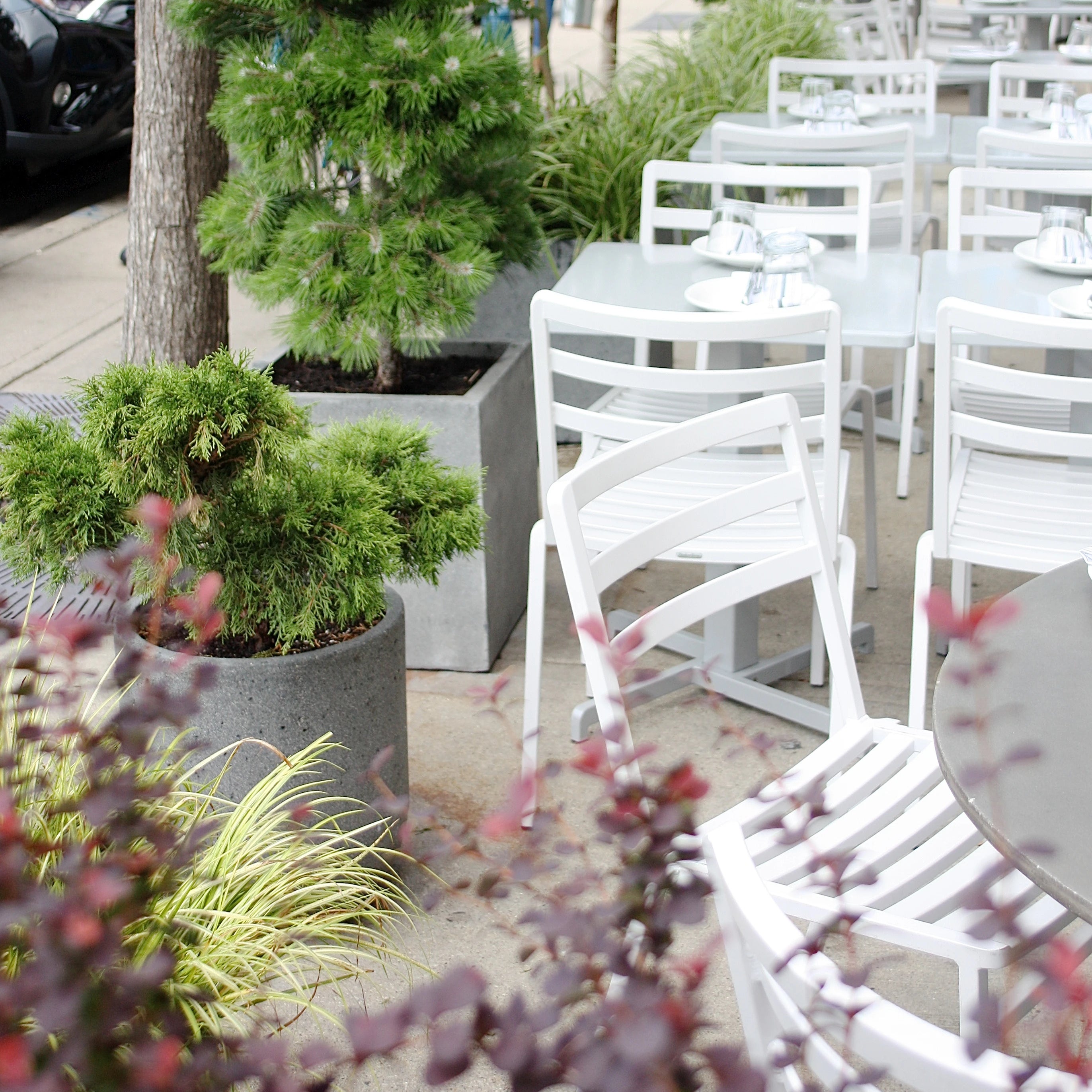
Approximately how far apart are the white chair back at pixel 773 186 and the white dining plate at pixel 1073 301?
2.52 feet

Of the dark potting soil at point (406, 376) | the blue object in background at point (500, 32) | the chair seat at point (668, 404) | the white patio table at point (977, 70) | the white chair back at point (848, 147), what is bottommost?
the chair seat at point (668, 404)

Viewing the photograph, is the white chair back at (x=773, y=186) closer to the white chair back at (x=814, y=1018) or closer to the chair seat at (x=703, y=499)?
the chair seat at (x=703, y=499)

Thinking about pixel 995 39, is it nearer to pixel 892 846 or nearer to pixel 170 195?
pixel 170 195

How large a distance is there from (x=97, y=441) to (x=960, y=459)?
6.04 feet

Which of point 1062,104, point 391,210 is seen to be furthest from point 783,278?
point 1062,104

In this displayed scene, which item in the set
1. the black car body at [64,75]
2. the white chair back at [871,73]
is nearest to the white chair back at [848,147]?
the white chair back at [871,73]

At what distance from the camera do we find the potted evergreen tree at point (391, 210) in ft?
9.83

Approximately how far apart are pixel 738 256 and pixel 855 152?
66.5 inches

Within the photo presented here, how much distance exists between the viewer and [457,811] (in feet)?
9.12

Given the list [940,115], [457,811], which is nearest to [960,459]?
→ [457,811]

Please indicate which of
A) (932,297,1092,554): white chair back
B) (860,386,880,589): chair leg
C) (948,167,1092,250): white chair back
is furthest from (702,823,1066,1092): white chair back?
(948,167,1092,250): white chair back

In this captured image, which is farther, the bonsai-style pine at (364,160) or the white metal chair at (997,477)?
the bonsai-style pine at (364,160)

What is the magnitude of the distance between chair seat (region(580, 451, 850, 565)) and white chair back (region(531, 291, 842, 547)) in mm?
A: 101

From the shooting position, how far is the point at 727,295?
3.17 m
